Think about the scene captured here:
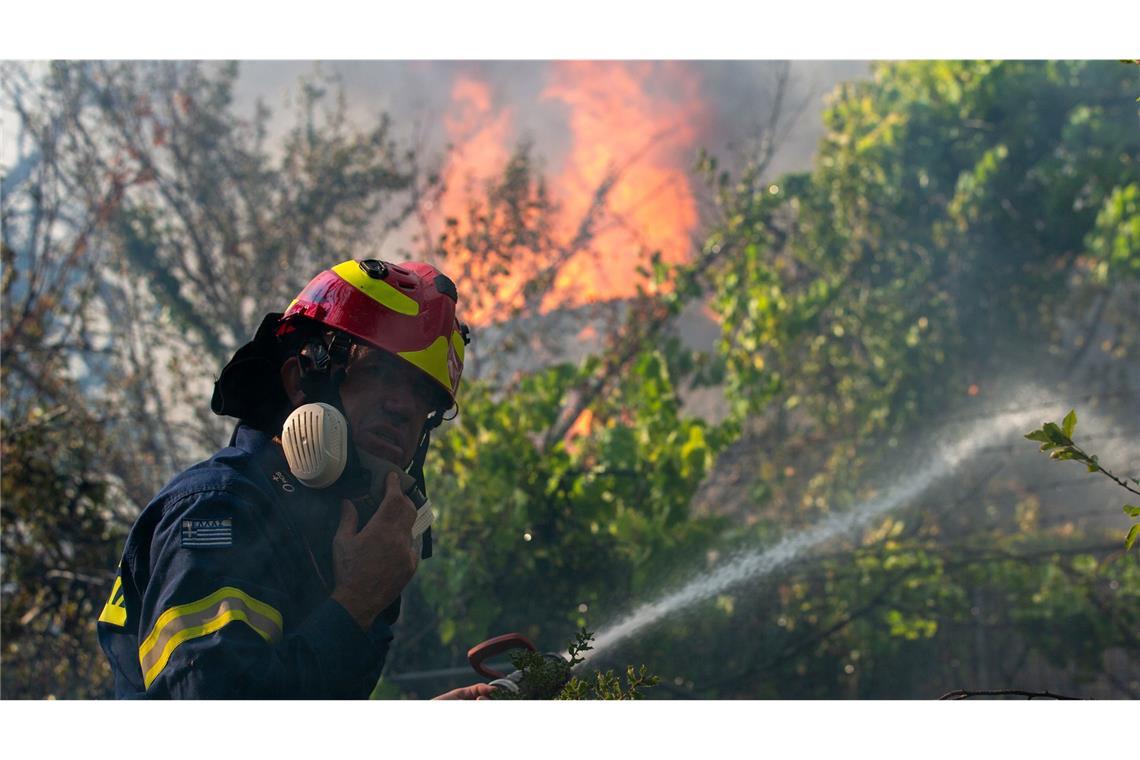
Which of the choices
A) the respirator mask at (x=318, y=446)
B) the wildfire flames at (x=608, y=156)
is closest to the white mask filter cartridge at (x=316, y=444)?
the respirator mask at (x=318, y=446)

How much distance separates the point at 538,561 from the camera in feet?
24.9

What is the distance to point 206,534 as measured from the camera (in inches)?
93.0

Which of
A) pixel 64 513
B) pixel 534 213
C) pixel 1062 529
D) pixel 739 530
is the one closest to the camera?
pixel 64 513

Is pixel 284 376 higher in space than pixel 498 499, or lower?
lower

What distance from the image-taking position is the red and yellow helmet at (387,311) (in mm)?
2789

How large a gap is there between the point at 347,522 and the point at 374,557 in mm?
134

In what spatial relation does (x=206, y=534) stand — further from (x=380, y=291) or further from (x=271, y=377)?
(x=380, y=291)

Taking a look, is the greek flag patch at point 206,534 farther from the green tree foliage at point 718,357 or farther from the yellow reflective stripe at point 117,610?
the green tree foliage at point 718,357

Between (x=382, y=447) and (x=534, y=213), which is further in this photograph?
(x=534, y=213)

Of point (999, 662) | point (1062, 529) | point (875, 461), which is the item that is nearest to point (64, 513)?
point (875, 461)

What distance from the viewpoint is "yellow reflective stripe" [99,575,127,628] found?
2.58 m

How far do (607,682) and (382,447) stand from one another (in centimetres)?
77

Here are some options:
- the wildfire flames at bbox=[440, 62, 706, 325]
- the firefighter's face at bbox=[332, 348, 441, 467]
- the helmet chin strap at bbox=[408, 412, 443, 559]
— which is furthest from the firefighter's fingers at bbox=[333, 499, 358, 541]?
the wildfire flames at bbox=[440, 62, 706, 325]

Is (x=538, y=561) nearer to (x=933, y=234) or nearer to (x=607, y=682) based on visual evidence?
(x=607, y=682)
